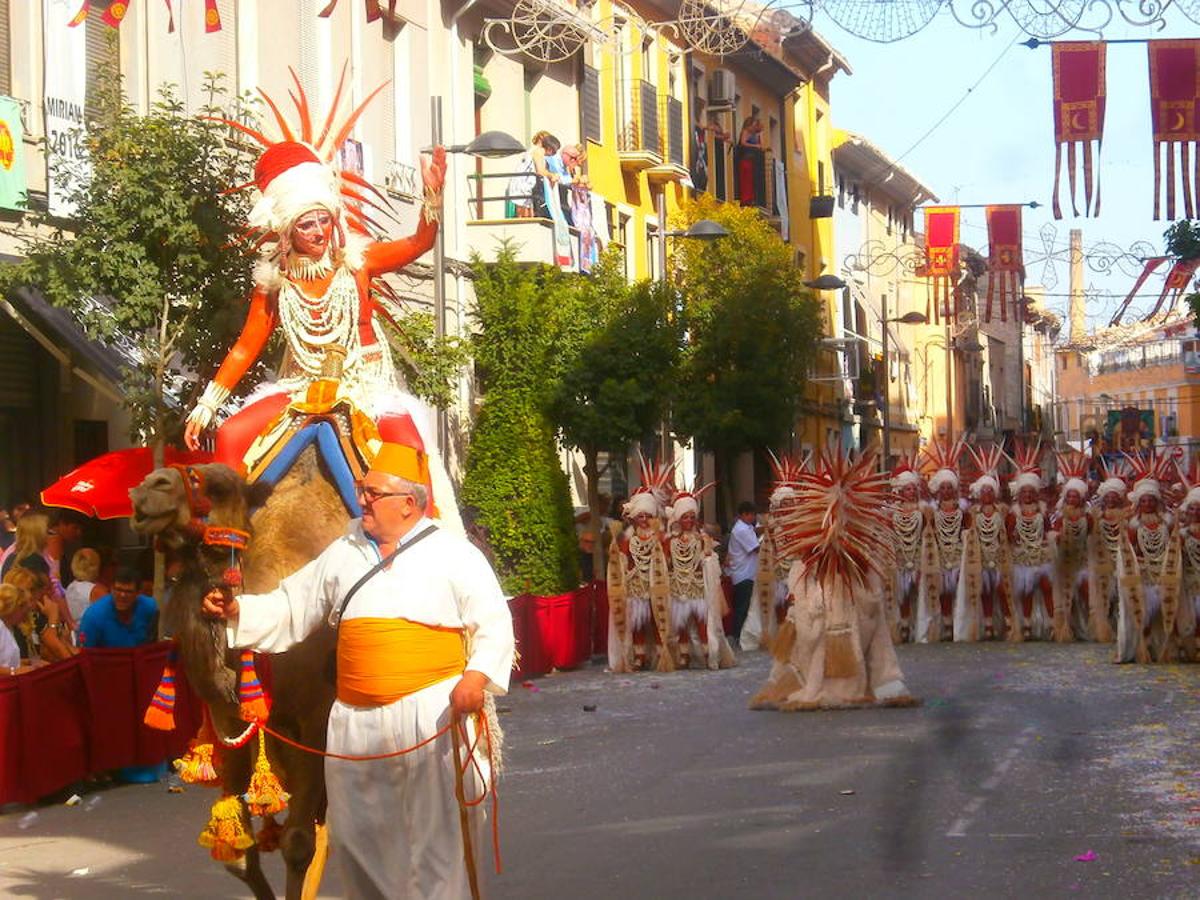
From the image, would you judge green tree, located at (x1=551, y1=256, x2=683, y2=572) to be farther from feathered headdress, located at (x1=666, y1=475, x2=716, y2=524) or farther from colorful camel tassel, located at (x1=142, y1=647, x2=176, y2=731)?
colorful camel tassel, located at (x1=142, y1=647, x2=176, y2=731)

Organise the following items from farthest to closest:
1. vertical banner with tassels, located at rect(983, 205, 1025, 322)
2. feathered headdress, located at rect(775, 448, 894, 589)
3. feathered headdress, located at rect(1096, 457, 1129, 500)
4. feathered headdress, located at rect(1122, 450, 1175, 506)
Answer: vertical banner with tassels, located at rect(983, 205, 1025, 322), feathered headdress, located at rect(1096, 457, 1129, 500), feathered headdress, located at rect(1122, 450, 1175, 506), feathered headdress, located at rect(775, 448, 894, 589)

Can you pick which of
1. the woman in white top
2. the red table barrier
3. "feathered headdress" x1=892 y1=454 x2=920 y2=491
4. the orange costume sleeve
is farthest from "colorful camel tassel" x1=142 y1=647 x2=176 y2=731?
"feathered headdress" x1=892 y1=454 x2=920 y2=491

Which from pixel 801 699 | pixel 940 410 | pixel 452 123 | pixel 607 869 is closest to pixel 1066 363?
pixel 940 410

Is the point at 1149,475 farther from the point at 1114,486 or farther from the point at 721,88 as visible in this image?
the point at 721,88

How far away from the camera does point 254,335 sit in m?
11.3

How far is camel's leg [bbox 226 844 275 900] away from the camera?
30.0 feet

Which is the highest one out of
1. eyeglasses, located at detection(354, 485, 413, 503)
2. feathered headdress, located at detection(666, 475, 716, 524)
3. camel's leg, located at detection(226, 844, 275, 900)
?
eyeglasses, located at detection(354, 485, 413, 503)

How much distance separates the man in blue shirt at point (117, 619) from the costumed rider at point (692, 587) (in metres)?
8.68

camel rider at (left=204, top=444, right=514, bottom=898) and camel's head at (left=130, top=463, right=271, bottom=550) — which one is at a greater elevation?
camel's head at (left=130, top=463, right=271, bottom=550)

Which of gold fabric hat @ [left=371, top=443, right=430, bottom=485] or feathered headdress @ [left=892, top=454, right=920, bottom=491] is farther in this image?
feathered headdress @ [left=892, top=454, right=920, bottom=491]

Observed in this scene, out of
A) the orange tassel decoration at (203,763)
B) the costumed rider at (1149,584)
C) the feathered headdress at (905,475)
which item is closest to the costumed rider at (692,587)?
the costumed rider at (1149,584)

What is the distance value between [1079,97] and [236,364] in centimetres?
Result: 1254

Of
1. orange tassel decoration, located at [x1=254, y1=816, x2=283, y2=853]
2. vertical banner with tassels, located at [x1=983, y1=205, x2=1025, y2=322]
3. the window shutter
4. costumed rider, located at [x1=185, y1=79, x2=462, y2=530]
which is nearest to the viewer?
orange tassel decoration, located at [x1=254, y1=816, x2=283, y2=853]

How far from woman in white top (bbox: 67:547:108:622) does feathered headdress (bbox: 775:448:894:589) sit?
5739 mm
